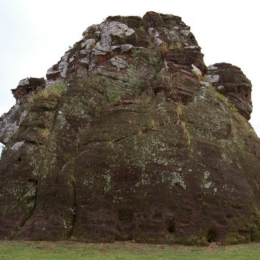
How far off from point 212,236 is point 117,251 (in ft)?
13.4

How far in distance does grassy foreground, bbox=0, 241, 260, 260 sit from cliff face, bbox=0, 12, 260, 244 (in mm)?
616

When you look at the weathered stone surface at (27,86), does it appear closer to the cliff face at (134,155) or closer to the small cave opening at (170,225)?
the cliff face at (134,155)

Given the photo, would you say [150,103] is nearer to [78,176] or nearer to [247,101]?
[78,176]

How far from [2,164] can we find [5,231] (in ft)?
13.5

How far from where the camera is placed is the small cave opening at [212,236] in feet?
53.7

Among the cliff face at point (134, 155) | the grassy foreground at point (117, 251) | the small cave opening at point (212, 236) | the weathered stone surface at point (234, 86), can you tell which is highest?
the weathered stone surface at point (234, 86)

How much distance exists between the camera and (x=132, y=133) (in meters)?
→ 19.2

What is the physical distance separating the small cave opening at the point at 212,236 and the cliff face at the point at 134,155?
0.04 meters

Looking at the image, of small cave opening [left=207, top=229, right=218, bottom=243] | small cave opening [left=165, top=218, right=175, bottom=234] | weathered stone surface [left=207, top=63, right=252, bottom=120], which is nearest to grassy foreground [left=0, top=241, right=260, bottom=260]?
small cave opening [left=207, top=229, right=218, bottom=243]

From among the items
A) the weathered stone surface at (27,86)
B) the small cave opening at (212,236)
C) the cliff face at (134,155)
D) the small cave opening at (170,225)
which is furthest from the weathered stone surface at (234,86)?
the weathered stone surface at (27,86)

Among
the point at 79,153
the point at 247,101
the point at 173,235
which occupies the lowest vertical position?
the point at 173,235

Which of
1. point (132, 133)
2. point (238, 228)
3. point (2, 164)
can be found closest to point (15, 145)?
point (2, 164)

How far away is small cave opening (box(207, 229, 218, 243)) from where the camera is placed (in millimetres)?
16359

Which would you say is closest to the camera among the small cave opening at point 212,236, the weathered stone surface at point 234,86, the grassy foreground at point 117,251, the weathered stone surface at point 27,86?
the grassy foreground at point 117,251
